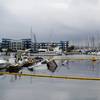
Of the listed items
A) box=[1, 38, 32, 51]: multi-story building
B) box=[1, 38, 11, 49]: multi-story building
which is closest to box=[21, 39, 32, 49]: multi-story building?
box=[1, 38, 32, 51]: multi-story building

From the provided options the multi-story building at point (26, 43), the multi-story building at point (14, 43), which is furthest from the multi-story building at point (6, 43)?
the multi-story building at point (26, 43)

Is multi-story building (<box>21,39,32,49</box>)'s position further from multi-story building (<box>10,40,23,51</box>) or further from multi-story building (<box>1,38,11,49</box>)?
multi-story building (<box>1,38,11,49</box>)

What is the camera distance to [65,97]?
15156mm

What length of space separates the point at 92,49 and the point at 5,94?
391 ft

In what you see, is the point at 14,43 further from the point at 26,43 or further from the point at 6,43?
the point at 26,43

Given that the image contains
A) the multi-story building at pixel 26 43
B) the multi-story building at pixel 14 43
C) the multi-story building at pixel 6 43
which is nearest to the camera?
the multi-story building at pixel 26 43

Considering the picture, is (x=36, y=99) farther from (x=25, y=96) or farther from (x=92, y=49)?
(x=92, y=49)

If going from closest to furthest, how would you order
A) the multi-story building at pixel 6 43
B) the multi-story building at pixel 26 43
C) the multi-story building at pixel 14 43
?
1. the multi-story building at pixel 26 43
2. the multi-story building at pixel 14 43
3. the multi-story building at pixel 6 43

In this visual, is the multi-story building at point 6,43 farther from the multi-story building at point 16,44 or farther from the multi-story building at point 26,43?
the multi-story building at point 26,43

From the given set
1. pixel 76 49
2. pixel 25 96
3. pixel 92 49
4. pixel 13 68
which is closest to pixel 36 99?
pixel 25 96

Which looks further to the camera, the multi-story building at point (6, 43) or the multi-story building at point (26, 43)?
the multi-story building at point (6, 43)

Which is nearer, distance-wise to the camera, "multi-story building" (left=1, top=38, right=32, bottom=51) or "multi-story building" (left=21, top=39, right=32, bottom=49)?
"multi-story building" (left=21, top=39, right=32, bottom=49)

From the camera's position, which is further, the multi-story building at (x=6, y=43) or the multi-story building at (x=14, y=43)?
the multi-story building at (x=6, y=43)

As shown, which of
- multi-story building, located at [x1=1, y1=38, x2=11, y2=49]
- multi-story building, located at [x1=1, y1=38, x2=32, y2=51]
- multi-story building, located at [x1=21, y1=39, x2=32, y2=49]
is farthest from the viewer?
multi-story building, located at [x1=1, y1=38, x2=11, y2=49]
